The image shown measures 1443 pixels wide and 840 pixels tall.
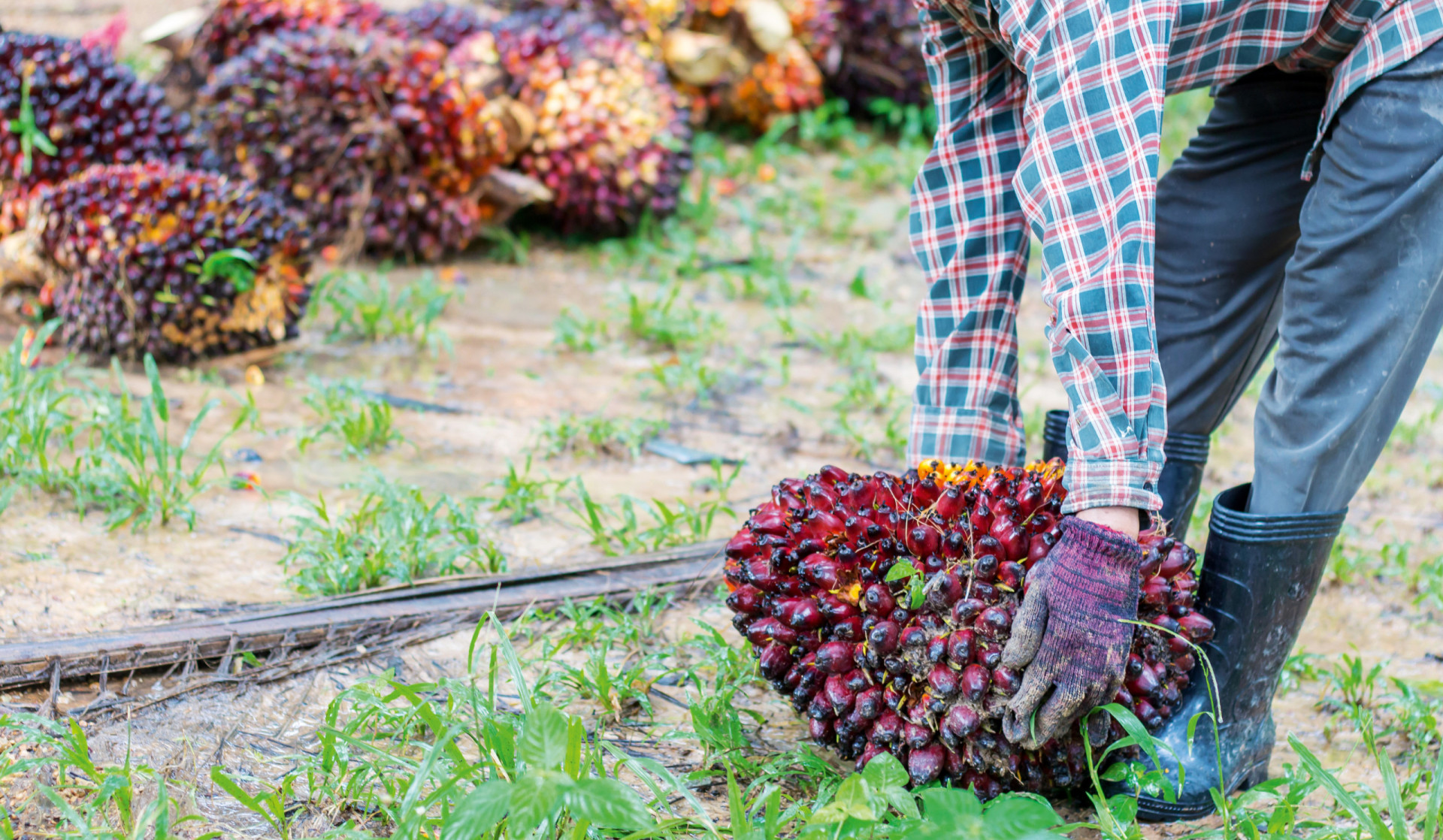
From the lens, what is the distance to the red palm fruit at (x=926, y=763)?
1362mm

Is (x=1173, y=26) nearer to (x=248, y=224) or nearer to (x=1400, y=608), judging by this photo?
(x=1400, y=608)

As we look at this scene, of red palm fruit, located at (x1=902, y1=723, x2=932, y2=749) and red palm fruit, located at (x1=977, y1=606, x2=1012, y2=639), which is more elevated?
red palm fruit, located at (x1=977, y1=606, x2=1012, y2=639)

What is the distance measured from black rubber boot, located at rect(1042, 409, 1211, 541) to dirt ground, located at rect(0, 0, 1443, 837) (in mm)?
367

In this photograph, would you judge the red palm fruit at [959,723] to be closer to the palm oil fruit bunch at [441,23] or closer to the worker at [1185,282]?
the worker at [1185,282]

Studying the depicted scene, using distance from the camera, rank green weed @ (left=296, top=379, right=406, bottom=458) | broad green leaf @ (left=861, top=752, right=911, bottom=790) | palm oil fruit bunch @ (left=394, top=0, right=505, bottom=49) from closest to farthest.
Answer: broad green leaf @ (left=861, top=752, right=911, bottom=790)
green weed @ (left=296, top=379, right=406, bottom=458)
palm oil fruit bunch @ (left=394, top=0, right=505, bottom=49)

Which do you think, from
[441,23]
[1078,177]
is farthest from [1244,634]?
[441,23]

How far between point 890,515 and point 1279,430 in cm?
60

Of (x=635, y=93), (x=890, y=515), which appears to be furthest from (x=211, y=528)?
(x=635, y=93)

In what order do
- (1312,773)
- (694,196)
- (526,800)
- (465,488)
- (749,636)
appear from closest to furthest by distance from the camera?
(526,800) < (1312,773) < (749,636) < (465,488) < (694,196)

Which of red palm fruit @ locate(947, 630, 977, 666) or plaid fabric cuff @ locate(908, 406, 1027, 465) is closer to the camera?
red palm fruit @ locate(947, 630, 977, 666)

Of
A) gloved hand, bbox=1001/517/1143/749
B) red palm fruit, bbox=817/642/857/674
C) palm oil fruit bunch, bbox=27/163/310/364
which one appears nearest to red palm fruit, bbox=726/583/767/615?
red palm fruit, bbox=817/642/857/674

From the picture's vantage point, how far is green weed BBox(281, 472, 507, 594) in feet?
6.31

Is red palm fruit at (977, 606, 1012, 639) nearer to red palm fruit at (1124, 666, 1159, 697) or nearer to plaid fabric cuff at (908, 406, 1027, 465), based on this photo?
red palm fruit at (1124, 666, 1159, 697)

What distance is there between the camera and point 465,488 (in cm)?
235
